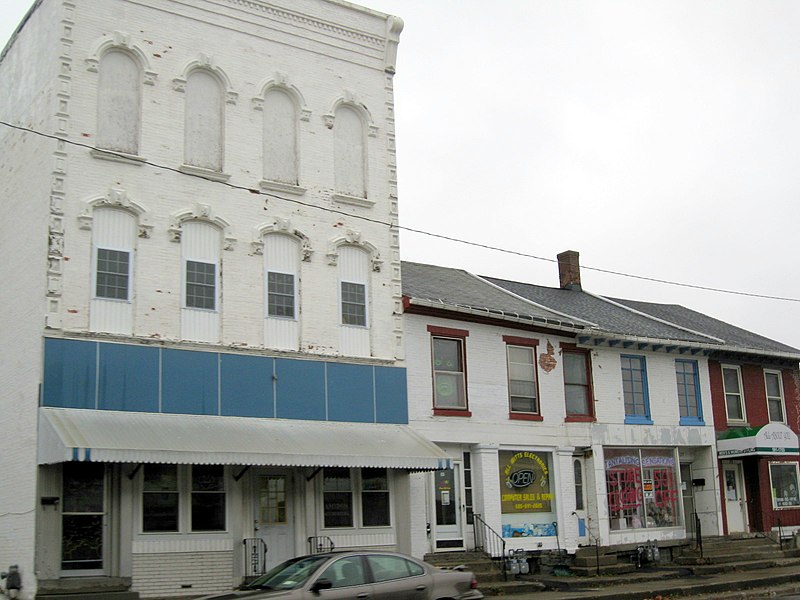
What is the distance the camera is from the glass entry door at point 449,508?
74.4ft

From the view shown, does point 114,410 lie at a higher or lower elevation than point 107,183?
lower

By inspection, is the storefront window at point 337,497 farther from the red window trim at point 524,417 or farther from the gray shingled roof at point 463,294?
the red window trim at point 524,417

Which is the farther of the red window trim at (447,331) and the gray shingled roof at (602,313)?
the gray shingled roof at (602,313)

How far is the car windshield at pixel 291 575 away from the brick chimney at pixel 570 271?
71.4 feet

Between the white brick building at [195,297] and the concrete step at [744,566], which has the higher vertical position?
the white brick building at [195,297]

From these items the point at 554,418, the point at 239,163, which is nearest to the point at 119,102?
the point at 239,163

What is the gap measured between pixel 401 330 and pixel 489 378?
10.2ft

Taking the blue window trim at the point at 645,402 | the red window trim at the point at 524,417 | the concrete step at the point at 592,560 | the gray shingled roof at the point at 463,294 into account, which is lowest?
the concrete step at the point at 592,560

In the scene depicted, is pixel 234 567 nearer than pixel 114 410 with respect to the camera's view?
No

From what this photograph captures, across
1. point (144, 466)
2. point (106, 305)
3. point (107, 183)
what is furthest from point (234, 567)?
point (107, 183)

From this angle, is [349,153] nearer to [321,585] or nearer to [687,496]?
[321,585]

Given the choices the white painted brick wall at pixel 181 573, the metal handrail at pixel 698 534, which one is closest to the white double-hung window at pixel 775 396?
the metal handrail at pixel 698 534

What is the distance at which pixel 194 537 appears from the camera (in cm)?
1848

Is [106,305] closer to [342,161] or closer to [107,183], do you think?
[107,183]
